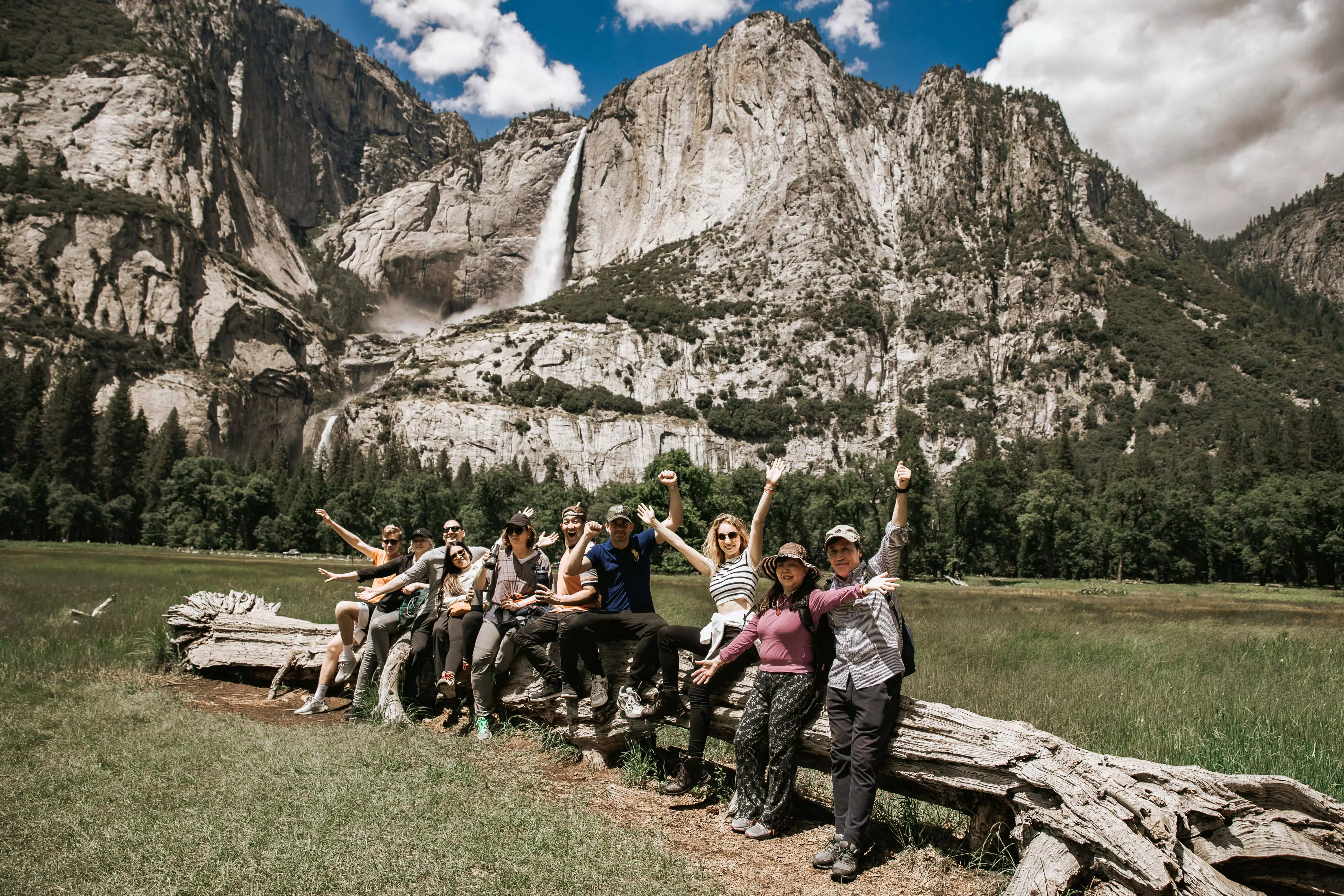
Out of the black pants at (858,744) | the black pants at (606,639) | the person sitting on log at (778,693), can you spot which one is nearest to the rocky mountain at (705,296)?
the black pants at (606,639)

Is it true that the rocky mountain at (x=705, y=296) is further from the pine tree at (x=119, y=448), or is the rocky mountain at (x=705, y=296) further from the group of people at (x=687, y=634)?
the group of people at (x=687, y=634)

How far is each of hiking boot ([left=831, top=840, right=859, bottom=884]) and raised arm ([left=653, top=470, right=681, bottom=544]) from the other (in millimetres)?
3593

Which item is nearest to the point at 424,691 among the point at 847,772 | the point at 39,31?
the point at 847,772

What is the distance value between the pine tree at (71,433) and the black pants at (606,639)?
10116cm

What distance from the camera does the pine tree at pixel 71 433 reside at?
8662 cm

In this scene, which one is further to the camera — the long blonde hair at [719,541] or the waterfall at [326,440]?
the waterfall at [326,440]

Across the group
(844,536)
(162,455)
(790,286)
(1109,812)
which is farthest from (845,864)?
(790,286)

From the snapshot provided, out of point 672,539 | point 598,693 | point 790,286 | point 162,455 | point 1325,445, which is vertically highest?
point 790,286

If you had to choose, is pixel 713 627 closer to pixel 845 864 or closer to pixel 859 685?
pixel 859 685

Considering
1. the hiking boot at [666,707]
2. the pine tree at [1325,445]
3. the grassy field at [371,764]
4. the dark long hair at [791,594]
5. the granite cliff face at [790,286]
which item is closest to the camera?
the grassy field at [371,764]

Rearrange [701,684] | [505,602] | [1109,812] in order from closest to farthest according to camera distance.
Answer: [1109,812] < [701,684] < [505,602]

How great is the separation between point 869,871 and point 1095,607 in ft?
106

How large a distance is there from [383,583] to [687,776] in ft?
19.9

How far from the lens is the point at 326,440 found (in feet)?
457
